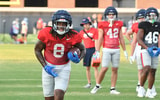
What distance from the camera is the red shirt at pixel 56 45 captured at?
28.8 feet

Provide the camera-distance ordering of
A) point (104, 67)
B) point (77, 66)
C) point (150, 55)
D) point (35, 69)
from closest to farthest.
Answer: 1. point (150, 55)
2. point (104, 67)
3. point (35, 69)
4. point (77, 66)

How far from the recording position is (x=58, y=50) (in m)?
8.85

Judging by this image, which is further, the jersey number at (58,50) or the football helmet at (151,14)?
the football helmet at (151,14)

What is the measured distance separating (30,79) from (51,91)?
7095mm

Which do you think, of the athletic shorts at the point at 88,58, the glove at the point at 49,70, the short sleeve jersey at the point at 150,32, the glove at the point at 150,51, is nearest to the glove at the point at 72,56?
the glove at the point at 49,70

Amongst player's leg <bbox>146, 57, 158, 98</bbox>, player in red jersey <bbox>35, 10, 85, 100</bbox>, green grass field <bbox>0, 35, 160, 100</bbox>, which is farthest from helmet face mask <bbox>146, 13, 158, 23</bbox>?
player in red jersey <bbox>35, 10, 85, 100</bbox>

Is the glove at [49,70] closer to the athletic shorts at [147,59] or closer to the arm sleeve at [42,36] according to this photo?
the arm sleeve at [42,36]

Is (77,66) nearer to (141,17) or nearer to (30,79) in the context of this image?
(30,79)

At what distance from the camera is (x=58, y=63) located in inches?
351

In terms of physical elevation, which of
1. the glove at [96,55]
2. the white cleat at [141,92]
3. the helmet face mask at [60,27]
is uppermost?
the helmet face mask at [60,27]

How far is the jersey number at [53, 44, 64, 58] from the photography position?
28.9 ft

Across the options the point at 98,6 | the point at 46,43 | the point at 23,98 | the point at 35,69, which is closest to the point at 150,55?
the point at 23,98

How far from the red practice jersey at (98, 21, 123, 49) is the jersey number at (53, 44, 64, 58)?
404 cm

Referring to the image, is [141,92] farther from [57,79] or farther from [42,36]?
[42,36]
